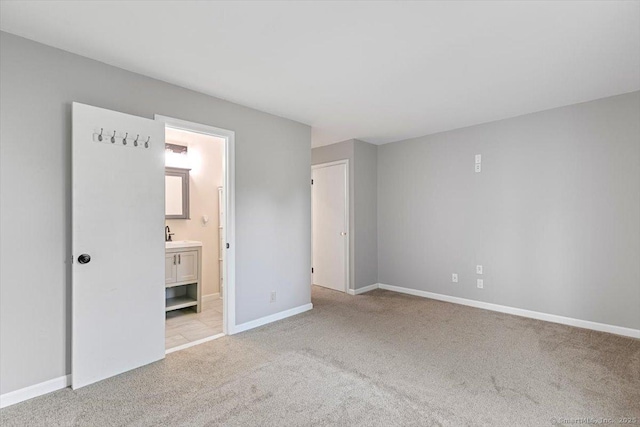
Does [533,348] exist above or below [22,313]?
below

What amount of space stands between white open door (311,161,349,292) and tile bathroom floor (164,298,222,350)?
1826 millimetres

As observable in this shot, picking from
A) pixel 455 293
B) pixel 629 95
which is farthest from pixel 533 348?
pixel 629 95

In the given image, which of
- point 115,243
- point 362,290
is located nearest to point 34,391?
point 115,243

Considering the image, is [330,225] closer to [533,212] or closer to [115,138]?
[533,212]

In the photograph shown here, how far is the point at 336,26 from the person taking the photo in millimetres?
2014

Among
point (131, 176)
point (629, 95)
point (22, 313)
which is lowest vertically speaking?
point (22, 313)

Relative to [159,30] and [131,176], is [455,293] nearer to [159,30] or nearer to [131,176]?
[131,176]

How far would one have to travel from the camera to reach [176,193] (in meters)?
4.36

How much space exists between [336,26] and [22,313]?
2.83m

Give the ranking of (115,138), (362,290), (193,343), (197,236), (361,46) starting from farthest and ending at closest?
(362,290) < (197,236) < (193,343) < (115,138) < (361,46)

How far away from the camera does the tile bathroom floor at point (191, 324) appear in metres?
3.16

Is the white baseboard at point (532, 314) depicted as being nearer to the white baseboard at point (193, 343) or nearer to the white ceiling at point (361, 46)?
the white ceiling at point (361, 46)

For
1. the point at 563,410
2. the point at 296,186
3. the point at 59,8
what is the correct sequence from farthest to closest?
the point at 296,186 < the point at 563,410 < the point at 59,8

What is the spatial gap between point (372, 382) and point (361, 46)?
A: 2449 mm
